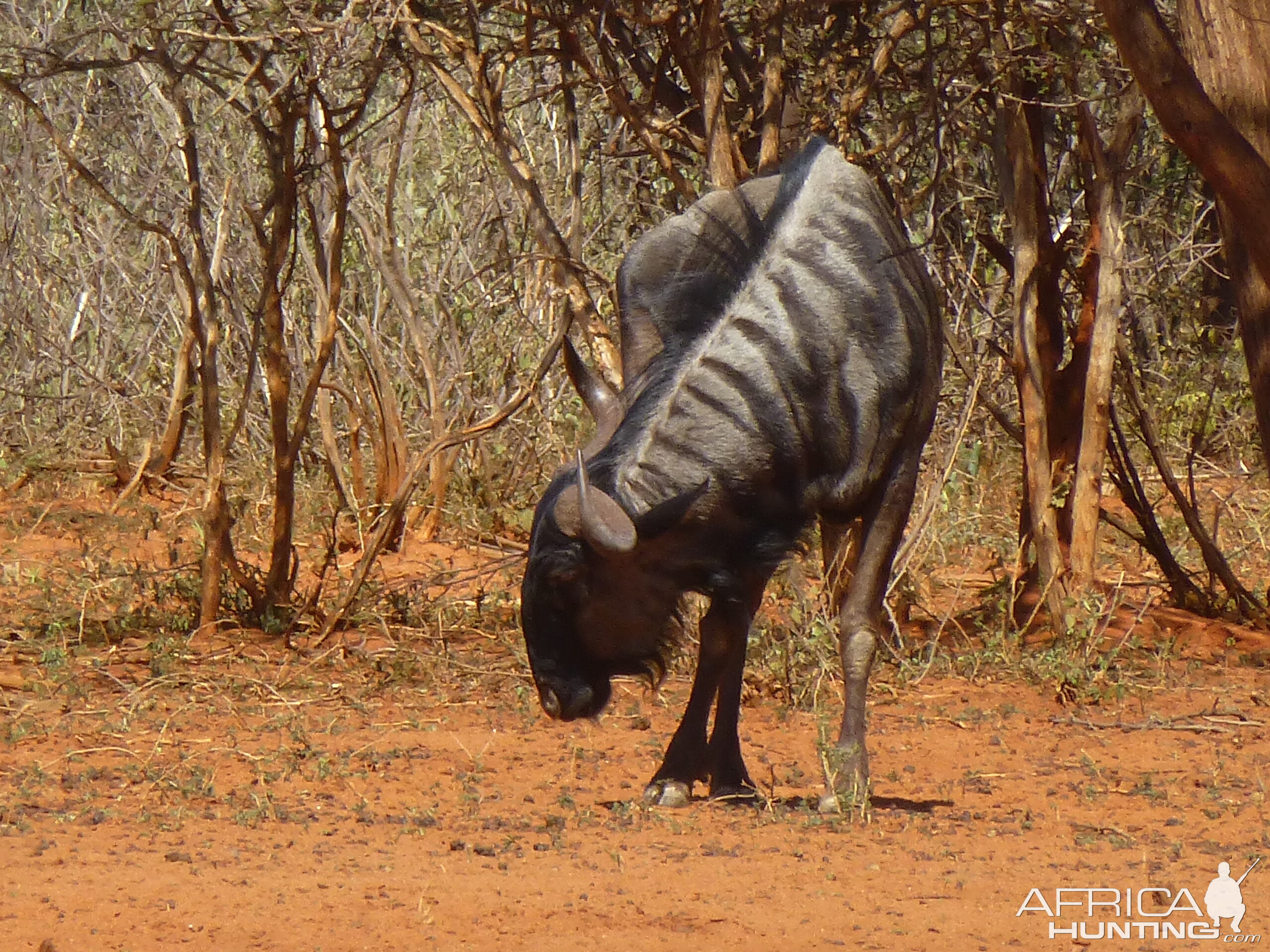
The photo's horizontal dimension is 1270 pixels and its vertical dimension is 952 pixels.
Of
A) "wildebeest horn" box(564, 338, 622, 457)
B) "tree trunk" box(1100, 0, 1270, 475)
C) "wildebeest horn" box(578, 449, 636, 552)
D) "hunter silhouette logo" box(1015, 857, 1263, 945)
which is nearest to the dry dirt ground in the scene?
"hunter silhouette logo" box(1015, 857, 1263, 945)

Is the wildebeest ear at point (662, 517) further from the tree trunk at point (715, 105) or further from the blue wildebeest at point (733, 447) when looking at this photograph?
the tree trunk at point (715, 105)

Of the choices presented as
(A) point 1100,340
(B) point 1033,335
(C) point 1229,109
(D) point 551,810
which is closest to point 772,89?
(B) point 1033,335

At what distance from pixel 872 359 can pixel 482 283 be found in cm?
472

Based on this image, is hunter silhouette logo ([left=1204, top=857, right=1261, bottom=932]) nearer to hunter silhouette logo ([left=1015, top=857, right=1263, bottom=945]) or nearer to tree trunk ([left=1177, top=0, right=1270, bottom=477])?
hunter silhouette logo ([left=1015, top=857, right=1263, bottom=945])

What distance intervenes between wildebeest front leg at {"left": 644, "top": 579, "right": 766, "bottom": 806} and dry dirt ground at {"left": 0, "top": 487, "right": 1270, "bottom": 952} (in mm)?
89

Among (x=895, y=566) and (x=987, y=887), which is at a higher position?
(x=895, y=566)

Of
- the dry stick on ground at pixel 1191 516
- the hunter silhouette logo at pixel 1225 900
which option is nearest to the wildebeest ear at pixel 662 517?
the hunter silhouette logo at pixel 1225 900

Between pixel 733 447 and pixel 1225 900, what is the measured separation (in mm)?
1819

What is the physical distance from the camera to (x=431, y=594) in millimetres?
7918

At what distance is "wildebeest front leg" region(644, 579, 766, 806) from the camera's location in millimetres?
5082

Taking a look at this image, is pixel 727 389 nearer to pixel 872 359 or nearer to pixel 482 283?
pixel 872 359

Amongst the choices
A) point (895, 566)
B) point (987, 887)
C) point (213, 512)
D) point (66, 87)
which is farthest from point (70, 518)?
point (987, 887)

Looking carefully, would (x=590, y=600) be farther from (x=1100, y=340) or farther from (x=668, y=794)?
(x=1100, y=340)

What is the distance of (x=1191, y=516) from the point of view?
7309 millimetres
